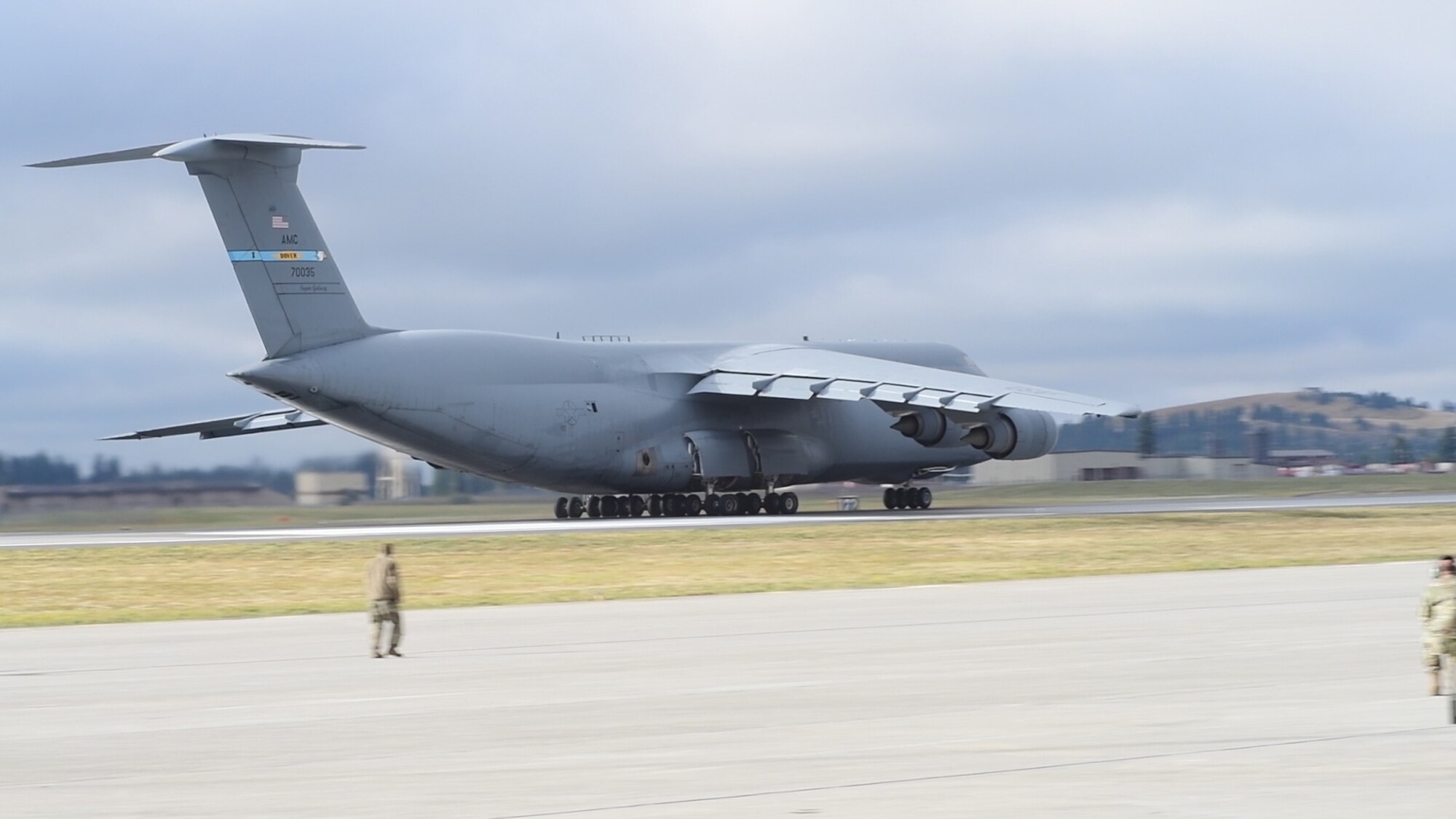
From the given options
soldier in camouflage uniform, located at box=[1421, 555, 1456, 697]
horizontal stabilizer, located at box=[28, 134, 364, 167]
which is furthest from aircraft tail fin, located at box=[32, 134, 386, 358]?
soldier in camouflage uniform, located at box=[1421, 555, 1456, 697]

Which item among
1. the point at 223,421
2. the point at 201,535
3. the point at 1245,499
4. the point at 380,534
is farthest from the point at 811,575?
the point at 1245,499

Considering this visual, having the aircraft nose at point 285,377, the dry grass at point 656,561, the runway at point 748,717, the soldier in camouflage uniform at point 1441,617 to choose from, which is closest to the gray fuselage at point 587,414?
A: the aircraft nose at point 285,377

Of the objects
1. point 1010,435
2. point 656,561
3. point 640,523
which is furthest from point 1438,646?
point 1010,435

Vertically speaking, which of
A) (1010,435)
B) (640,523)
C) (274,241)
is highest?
(274,241)

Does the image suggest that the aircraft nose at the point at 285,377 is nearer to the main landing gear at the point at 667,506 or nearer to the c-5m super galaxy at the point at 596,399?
the c-5m super galaxy at the point at 596,399

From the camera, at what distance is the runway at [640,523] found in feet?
117

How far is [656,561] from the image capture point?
31.5 m

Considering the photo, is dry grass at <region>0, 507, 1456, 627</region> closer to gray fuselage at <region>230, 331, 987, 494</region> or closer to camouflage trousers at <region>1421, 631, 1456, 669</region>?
gray fuselage at <region>230, 331, 987, 494</region>

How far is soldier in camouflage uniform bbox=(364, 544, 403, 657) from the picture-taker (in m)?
17.8

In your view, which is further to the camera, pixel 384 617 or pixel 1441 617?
pixel 384 617

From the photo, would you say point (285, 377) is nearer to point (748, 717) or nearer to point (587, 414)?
point (587, 414)

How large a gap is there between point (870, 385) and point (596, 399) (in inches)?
263

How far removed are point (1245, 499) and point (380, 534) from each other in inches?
1066

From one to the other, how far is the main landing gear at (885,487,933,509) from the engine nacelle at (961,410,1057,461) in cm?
391
